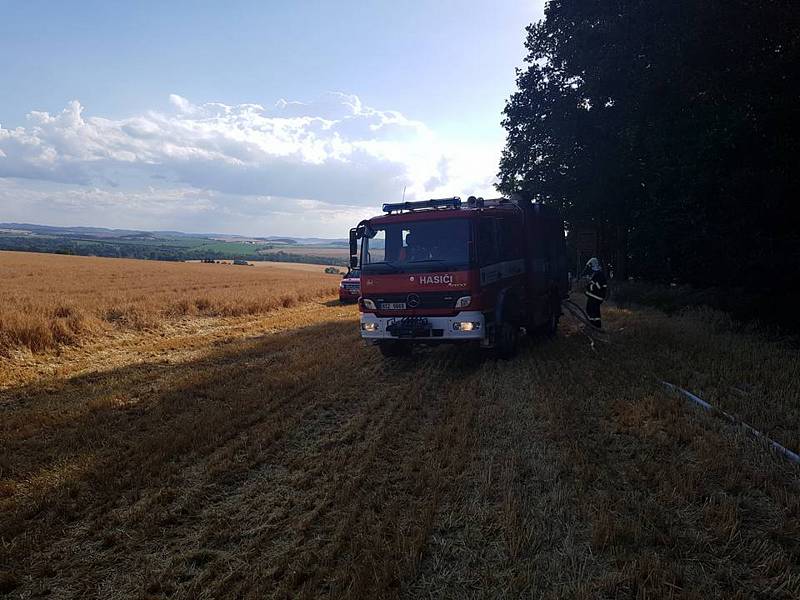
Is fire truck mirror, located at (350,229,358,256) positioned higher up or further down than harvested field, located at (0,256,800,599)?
higher up

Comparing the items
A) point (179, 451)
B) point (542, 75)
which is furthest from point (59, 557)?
point (542, 75)

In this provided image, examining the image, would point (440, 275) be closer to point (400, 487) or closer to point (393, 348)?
point (393, 348)

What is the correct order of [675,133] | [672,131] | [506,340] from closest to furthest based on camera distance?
[506,340] → [675,133] → [672,131]

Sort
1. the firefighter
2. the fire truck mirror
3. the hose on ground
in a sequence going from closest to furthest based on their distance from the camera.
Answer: the hose on ground, the fire truck mirror, the firefighter

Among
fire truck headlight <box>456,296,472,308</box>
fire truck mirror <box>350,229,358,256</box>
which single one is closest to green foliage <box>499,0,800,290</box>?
fire truck headlight <box>456,296,472,308</box>

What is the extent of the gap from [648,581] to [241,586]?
99.3 inches

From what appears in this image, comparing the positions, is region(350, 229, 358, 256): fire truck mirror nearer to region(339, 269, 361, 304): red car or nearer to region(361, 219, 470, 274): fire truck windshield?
region(361, 219, 470, 274): fire truck windshield

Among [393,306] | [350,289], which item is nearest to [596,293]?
[393,306]

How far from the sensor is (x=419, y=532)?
3.57m

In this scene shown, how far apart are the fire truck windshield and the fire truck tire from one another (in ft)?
4.93

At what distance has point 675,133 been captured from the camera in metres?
14.9

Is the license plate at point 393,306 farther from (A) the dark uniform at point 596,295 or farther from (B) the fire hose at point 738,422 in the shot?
(A) the dark uniform at point 596,295

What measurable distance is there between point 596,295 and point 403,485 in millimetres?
9215

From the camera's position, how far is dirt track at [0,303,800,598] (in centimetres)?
315
